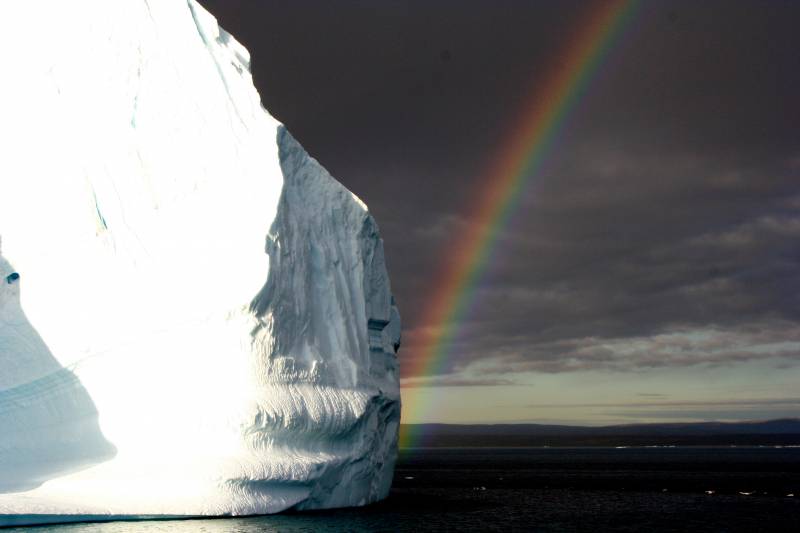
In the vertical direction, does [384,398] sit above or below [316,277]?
below

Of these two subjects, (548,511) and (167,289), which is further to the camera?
(548,511)

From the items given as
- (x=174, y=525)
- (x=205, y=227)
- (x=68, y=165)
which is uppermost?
(x=68, y=165)

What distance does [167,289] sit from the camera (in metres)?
22.2

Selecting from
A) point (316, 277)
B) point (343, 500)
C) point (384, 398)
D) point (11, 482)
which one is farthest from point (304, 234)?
point (11, 482)

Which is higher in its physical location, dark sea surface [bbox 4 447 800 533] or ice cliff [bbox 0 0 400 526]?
ice cliff [bbox 0 0 400 526]

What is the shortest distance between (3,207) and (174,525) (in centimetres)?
903

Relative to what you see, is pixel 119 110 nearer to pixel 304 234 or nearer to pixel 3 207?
pixel 3 207

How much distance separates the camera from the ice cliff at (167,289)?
66.9ft

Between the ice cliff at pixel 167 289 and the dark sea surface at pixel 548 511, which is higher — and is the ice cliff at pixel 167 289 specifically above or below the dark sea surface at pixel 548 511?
above

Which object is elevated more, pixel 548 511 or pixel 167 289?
pixel 167 289

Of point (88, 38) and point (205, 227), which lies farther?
point (88, 38)

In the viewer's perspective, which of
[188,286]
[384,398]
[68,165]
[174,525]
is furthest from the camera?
[384,398]

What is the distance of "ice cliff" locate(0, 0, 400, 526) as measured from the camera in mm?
20406

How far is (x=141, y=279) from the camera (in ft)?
73.8
